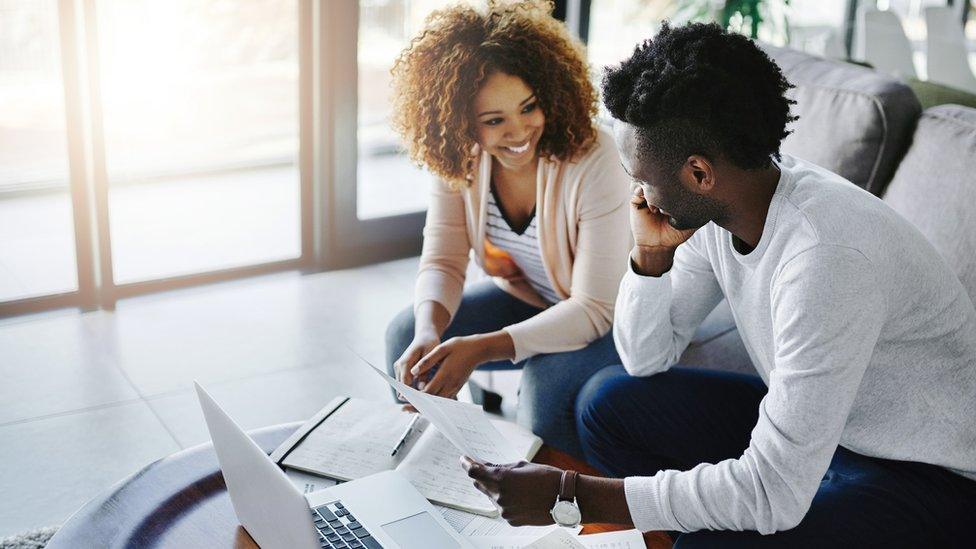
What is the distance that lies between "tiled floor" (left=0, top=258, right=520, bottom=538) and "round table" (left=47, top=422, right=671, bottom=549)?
1.92 feet

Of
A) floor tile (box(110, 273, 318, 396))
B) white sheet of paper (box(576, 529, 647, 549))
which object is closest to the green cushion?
white sheet of paper (box(576, 529, 647, 549))

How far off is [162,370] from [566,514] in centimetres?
171

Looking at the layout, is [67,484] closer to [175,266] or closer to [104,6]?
[175,266]

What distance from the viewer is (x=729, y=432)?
164cm

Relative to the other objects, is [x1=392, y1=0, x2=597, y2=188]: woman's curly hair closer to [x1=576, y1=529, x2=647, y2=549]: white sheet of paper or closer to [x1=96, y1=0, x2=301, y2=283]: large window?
[x1=576, y1=529, x2=647, y2=549]: white sheet of paper

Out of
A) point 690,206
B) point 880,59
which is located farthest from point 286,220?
point 690,206

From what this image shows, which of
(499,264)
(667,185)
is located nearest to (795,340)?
Answer: (667,185)

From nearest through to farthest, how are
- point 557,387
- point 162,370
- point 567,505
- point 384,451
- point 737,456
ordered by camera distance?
point 567,505
point 384,451
point 737,456
point 557,387
point 162,370

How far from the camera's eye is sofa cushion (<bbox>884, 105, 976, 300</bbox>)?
171 cm

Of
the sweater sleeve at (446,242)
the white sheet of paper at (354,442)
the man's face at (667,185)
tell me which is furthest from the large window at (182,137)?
the man's face at (667,185)

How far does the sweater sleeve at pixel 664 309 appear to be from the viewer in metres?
1.64

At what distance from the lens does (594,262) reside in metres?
1.91

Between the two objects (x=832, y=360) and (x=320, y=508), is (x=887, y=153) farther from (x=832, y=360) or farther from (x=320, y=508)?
(x=320, y=508)

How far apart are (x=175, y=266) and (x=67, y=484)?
1308 mm
